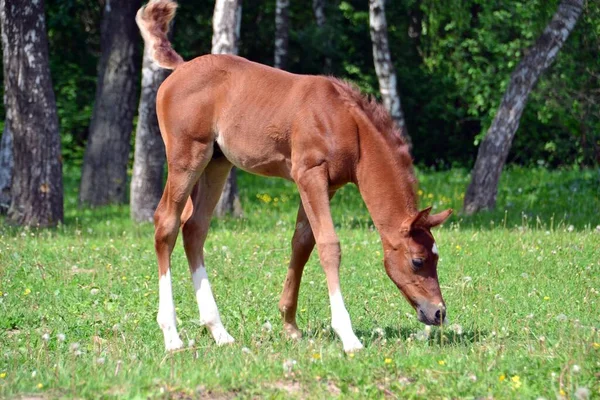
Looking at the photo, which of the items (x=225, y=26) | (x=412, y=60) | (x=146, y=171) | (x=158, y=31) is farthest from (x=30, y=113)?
(x=412, y=60)

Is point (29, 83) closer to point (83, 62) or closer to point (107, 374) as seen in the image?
point (107, 374)

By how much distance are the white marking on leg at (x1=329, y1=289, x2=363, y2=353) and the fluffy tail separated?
2.46 metres

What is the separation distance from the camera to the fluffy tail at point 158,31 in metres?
8.14

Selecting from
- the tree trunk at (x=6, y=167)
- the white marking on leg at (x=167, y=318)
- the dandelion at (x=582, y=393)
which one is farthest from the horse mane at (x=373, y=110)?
the tree trunk at (x=6, y=167)

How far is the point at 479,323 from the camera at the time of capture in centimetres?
799

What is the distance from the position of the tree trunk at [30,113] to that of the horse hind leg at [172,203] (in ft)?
20.4

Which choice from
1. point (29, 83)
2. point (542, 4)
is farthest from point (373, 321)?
point (542, 4)

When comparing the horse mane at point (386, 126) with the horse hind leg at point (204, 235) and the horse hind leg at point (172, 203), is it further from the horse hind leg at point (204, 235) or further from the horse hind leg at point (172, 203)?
the horse hind leg at point (204, 235)

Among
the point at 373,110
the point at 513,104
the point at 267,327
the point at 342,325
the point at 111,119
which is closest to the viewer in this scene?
the point at 342,325

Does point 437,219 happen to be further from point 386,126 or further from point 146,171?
point 146,171

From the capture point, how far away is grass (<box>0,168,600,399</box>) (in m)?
5.83

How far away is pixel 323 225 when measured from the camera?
23.0ft

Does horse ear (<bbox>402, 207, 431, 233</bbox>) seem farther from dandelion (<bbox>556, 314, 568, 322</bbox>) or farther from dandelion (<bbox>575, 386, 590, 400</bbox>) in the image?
dandelion (<bbox>575, 386, 590, 400</bbox>)

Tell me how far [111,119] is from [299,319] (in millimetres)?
10936
